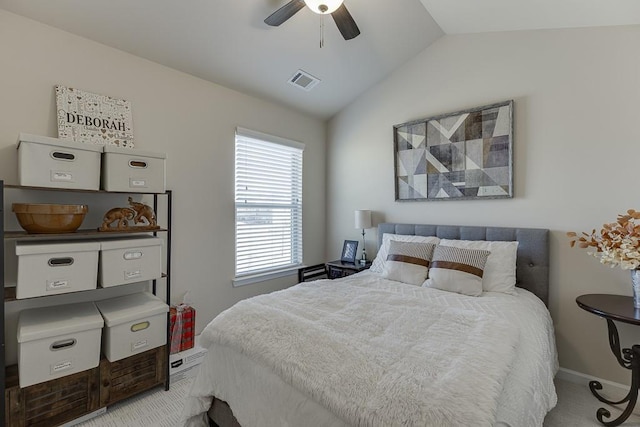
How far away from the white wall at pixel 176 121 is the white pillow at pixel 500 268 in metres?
2.19

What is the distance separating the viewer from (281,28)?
2525 mm

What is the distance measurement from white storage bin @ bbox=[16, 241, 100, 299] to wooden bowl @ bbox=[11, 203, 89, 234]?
0.09m

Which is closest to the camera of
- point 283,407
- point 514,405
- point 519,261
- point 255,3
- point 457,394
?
point 457,394

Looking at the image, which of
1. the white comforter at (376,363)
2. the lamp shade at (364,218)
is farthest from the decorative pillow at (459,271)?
the lamp shade at (364,218)

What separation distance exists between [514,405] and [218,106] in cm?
309

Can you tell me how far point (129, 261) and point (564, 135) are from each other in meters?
3.43

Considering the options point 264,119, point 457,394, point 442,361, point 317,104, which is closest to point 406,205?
point 317,104

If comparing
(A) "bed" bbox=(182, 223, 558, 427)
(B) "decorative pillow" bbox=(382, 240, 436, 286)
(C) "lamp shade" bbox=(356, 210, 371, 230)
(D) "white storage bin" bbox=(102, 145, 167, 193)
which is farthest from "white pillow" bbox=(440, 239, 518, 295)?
(D) "white storage bin" bbox=(102, 145, 167, 193)

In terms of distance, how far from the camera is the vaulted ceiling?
6.86ft

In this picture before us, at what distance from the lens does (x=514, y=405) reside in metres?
1.15

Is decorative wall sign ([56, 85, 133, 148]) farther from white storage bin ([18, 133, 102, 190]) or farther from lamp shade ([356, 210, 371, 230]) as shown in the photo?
lamp shade ([356, 210, 371, 230])

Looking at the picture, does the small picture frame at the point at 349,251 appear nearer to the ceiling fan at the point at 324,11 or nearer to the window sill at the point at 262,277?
the window sill at the point at 262,277

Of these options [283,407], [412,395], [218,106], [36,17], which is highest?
[36,17]

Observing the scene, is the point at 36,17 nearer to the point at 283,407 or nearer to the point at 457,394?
the point at 283,407
